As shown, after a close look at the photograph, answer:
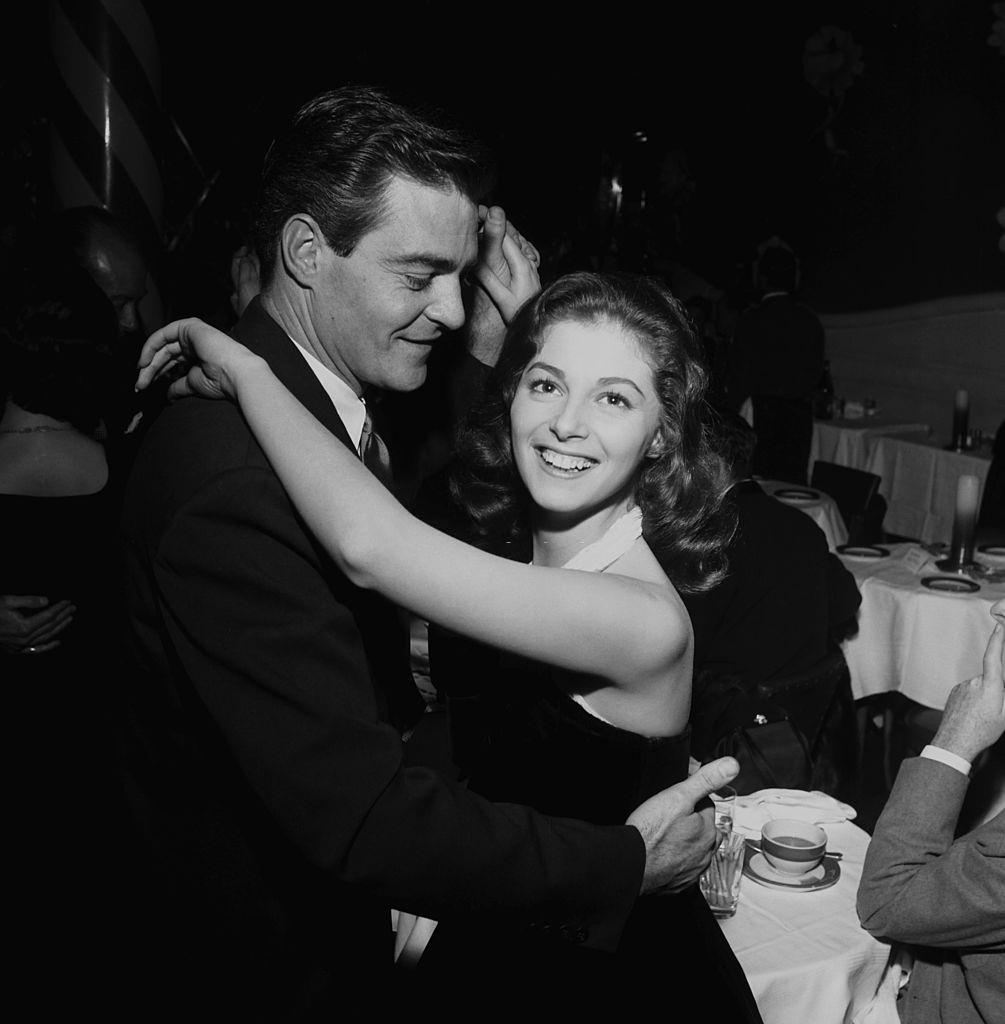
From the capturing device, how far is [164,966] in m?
1.38

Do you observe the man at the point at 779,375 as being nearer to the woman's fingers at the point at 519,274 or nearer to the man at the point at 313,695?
the woman's fingers at the point at 519,274

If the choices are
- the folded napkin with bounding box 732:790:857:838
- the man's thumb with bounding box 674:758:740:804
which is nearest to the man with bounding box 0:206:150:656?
the man's thumb with bounding box 674:758:740:804

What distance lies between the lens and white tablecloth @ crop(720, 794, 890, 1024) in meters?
1.51

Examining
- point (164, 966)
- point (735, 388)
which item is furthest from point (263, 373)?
point (735, 388)

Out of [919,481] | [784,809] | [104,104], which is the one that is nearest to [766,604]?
[784,809]

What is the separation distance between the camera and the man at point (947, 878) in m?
1.49

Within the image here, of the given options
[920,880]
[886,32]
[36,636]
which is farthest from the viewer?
[886,32]

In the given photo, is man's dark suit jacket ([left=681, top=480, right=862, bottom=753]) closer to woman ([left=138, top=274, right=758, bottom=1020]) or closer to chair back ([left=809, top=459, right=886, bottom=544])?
woman ([left=138, top=274, right=758, bottom=1020])

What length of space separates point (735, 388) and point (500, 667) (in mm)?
5845

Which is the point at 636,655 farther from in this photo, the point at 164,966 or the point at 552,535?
the point at 164,966

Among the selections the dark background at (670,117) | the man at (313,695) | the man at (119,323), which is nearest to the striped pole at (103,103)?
the dark background at (670,117)

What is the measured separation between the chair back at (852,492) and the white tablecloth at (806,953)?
11.5 feet

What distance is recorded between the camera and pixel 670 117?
1009cm

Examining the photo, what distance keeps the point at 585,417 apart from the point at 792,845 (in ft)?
2.63
